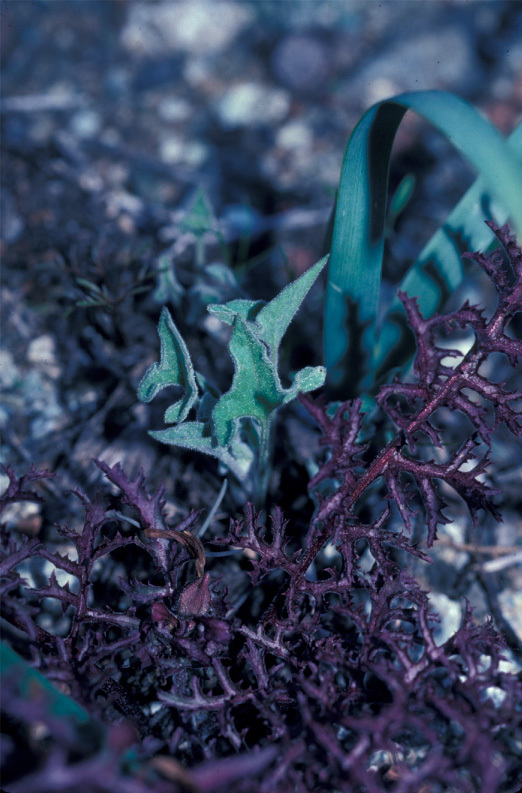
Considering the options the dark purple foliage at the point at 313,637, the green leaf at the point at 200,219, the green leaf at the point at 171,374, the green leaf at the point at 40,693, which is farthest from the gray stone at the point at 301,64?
the green leaf at the point at 40,693

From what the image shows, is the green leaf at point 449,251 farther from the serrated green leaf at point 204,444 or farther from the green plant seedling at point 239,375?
the serrated green leaf at point 204,444

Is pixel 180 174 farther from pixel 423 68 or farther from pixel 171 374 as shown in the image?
pixel 171 374

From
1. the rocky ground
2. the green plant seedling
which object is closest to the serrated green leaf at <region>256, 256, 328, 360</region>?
the green plant seedling

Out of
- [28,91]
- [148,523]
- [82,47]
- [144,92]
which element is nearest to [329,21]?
[144,92]

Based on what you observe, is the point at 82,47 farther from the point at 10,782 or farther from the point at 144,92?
the point at 10,782

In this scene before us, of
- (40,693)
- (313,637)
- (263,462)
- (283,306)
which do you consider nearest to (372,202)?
(283,306)
